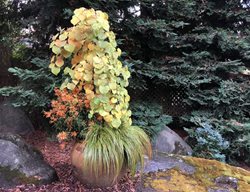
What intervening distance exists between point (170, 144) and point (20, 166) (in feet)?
8.15

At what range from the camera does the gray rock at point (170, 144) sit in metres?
4.33

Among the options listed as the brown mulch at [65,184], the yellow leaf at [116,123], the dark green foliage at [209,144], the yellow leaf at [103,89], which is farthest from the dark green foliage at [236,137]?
the yellow leaf at [103,89]

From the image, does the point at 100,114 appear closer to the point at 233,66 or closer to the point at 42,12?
the point at 42,12

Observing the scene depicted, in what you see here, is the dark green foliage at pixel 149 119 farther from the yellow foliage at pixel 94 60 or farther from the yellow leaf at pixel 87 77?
the yellow leaf at pixel 87 77

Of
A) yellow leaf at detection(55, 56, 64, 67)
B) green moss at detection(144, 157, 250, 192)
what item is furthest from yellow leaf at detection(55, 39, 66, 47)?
green moss at detection(144, 157, 250, 192)

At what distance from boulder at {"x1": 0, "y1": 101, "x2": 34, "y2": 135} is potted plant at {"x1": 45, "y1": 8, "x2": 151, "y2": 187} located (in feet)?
7.05

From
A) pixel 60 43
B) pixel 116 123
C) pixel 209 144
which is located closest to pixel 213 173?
pixel 209 144

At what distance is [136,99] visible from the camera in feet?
15.9

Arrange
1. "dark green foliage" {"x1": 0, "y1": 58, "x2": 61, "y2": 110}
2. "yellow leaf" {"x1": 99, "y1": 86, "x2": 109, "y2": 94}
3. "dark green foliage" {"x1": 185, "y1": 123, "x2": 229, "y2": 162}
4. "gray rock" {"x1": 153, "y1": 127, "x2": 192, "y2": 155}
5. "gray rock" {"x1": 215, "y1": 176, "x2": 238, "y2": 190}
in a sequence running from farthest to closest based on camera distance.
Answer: "gray rock" {"x1": 153, "y1": 127, "x2": 192, "y2": 155} → "dark green foliage" {"x1": 185, "y1": 123, "x2": 229, "y2": 162} → "dark green foliage" {"x1": 0, "y1": 58, "x2": 61, "y2": 110} → "gray rock" {"x1": 215, "y1": 176, "x2": 238, "y2": 190} → "yellow leaf" {"x1": 99, "y1": 86, "x2": 109, "y2": 94}

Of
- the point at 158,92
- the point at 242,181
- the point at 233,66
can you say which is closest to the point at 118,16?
the point at 158,92

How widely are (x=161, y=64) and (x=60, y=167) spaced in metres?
2.53

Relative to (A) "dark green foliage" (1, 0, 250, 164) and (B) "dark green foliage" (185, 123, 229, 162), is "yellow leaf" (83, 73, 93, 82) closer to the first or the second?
(A) "dark green foliage" (1, 0, 250, 164)

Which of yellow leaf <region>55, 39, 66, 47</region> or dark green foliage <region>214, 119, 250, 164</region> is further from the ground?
yellow leaf <region>55, 39, 66, 47</region>

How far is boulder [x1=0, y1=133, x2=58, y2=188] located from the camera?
240cm
